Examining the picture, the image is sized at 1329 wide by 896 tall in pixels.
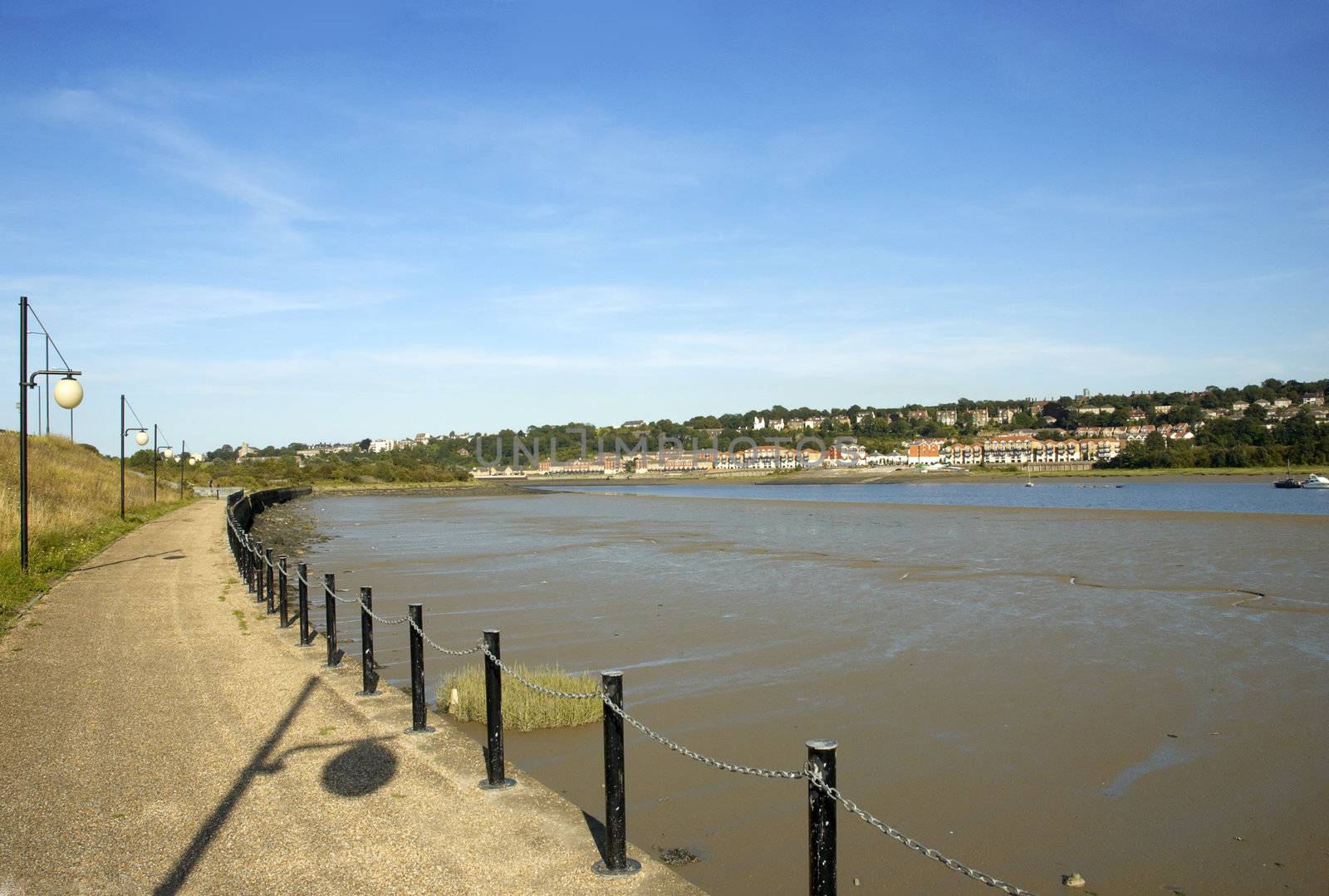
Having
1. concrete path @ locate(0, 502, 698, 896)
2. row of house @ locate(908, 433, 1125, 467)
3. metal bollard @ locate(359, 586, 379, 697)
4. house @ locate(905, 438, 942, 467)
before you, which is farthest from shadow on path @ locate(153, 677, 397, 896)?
house @ locate(905, 438, 942, 467)

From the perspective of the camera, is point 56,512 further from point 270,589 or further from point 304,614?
point 304,614

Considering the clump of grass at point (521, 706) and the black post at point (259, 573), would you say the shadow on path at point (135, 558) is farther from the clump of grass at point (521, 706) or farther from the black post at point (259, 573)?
the clump of grass at point (521, 706)

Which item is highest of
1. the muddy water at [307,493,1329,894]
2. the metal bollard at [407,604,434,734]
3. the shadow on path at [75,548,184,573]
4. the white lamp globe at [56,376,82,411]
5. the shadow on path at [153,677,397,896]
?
the white lamp globe at [56,376,82,411]

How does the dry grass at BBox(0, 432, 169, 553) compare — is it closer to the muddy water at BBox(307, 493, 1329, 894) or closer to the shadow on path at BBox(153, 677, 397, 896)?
the muddy water at BBox(307, 493, 1329, 894)

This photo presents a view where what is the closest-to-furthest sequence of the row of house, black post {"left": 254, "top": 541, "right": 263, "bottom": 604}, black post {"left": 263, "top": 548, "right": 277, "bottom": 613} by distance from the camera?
black post {"left": 263, "top": 548, "right": 277, "bottom": 613}, black post {"left": 254, "top": 541, "right": 263, "bottom": 604}, the row of house

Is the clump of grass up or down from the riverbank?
up

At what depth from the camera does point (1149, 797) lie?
704cm

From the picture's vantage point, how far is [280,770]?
6.12 meters

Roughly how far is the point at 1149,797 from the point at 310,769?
5.95 metres

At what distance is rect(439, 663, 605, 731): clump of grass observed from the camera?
27.8ft

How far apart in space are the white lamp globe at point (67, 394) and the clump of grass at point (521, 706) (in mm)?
10224

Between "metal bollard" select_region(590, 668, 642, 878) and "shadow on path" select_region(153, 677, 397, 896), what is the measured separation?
1775mm

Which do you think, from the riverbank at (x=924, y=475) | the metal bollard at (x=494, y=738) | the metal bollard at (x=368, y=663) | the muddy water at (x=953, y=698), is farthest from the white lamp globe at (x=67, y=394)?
the riverbank at (x=924, y=475)

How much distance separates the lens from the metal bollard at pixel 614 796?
4.79 meters
